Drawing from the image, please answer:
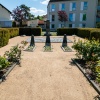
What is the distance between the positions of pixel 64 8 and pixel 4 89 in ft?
154

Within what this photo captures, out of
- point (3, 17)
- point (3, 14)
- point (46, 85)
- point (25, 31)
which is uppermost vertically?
point (3, 14)

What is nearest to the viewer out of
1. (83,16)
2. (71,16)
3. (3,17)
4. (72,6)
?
(3,17)

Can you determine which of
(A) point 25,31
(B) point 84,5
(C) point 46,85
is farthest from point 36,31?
(C) point 46,85

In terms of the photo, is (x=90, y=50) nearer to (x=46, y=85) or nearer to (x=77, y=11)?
(x=46, y=85)

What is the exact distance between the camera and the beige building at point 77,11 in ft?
151

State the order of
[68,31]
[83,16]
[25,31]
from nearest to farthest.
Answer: [25,31], [68,31], [83,16]

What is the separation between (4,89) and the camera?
203 inches

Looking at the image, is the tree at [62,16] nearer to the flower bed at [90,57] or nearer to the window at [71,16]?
the window at [71,16]

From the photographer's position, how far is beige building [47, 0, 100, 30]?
4603 cm

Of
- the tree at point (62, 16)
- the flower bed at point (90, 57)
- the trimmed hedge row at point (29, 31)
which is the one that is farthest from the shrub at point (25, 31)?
the flower bed at point (90, 57)

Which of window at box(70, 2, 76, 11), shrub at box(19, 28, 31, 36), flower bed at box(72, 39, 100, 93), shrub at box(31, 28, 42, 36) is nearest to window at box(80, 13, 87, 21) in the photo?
window at box(70, 2, 76, 11)

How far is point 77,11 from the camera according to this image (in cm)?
4762

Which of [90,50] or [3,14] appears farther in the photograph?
[3,14]

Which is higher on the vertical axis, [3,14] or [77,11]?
[77,11]
